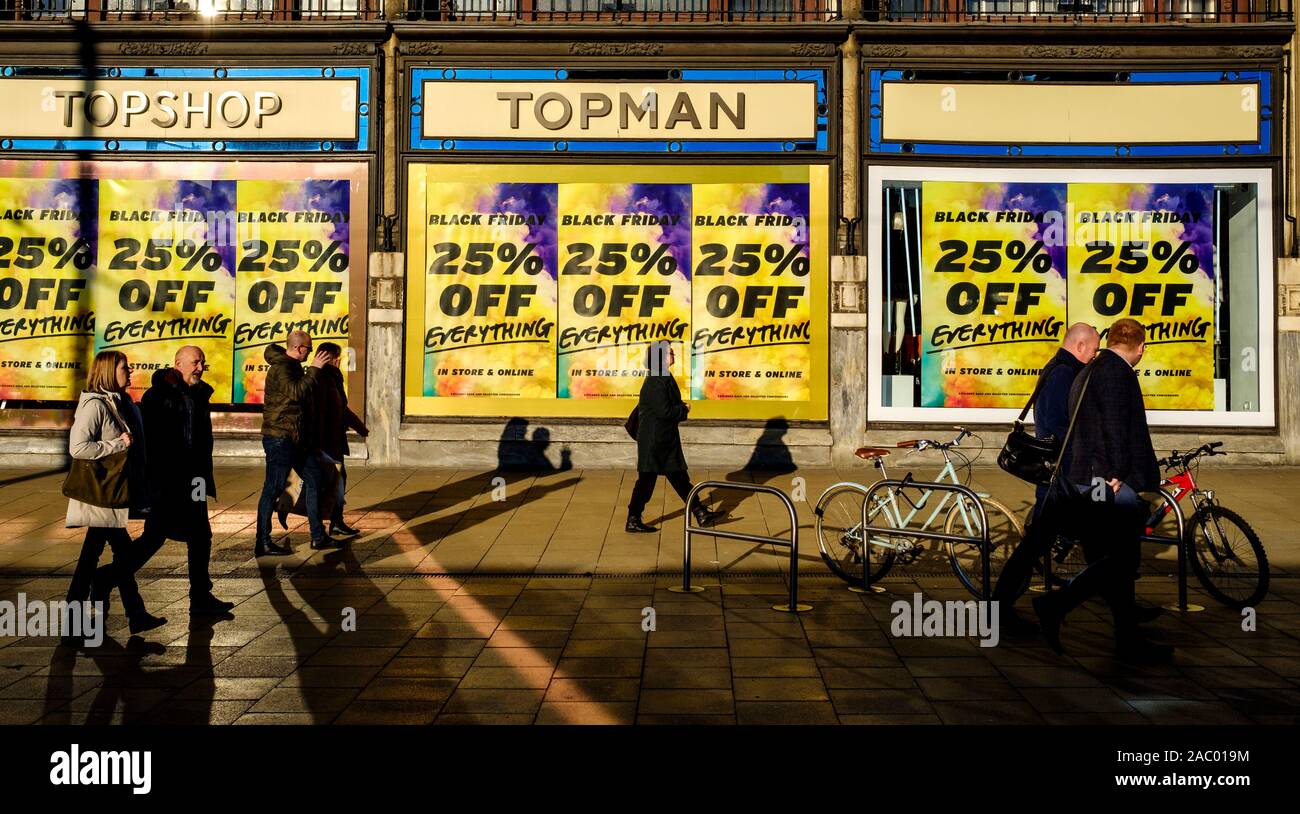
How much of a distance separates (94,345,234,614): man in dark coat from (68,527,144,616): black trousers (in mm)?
60

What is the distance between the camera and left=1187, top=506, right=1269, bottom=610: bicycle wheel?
285 inches

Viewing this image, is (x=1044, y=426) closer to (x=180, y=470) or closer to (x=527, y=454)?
(x=180, y=470)

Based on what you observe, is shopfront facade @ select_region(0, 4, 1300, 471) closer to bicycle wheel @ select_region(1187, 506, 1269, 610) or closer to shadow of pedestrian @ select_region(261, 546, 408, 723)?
shadow of pedestrian @ select_region(261, 546, 408, 723)

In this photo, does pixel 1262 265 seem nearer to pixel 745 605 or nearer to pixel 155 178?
pixel 745 605

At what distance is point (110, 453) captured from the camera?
6430 mm

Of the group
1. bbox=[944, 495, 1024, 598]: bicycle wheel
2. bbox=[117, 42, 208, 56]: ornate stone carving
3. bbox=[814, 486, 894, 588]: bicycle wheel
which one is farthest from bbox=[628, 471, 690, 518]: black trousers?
bbox=[117, 42, 208, 56]: ornate stone carving

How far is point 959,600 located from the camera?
24.9 feet

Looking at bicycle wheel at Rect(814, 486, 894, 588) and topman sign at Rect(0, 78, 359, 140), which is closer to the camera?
bicycle wheel at Rect(814, 486, 894, 588)

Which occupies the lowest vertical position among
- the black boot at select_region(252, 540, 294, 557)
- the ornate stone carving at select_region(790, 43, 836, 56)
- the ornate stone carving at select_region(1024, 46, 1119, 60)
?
the black boot at select_region(252, 540, 294, 557)

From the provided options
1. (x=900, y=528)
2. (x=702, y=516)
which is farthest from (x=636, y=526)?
(x=900, y=528)

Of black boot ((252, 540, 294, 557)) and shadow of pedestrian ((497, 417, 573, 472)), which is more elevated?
shadow of pedestrian ((497, 417, 573, 472))

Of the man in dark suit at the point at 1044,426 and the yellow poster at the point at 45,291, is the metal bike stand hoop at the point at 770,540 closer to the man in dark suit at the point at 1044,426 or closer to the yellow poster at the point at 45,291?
the man in dark suit at the point at 1044,426

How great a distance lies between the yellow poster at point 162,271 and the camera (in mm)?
14148

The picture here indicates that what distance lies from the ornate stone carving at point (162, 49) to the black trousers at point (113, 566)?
9.67 metres
